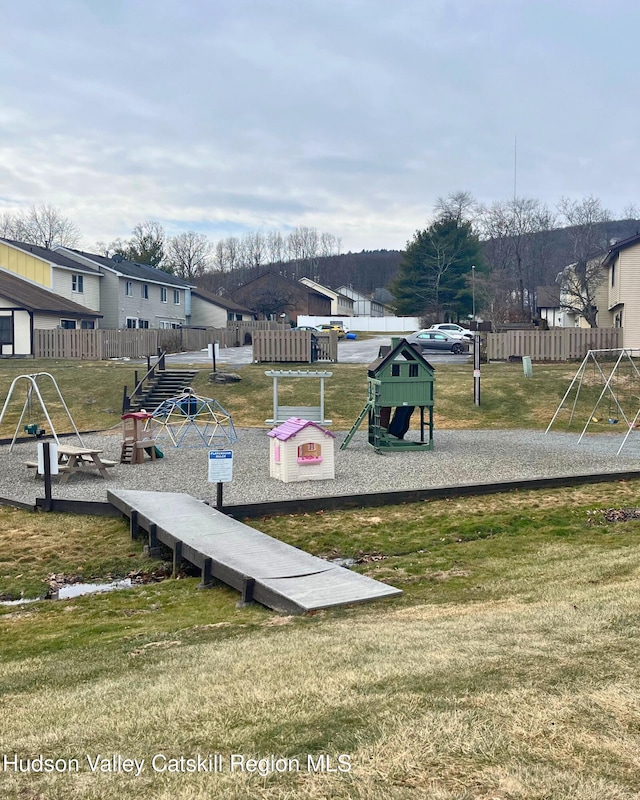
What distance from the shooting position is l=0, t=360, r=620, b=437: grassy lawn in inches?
979

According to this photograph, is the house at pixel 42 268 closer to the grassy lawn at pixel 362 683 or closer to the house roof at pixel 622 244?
the house roof at pixel 622 244

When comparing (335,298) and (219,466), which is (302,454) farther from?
(335,298)

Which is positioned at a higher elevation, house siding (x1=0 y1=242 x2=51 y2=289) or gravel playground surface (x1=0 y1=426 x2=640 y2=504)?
house siding (x1=0 y1=242 x2=51 y2=289)

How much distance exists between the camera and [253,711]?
4.38 metres

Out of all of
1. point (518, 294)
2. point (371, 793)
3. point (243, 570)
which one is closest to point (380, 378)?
point (243, 570)

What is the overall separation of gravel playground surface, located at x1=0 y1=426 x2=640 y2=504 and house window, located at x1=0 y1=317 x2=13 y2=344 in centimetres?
1971

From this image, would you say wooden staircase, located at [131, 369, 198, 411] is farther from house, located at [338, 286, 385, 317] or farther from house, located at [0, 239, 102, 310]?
house, located at [338, 286, 385, 317]

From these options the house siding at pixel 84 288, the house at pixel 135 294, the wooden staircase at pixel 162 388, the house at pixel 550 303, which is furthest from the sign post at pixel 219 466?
the house at pixel 550 303

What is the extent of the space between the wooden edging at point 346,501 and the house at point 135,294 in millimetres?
36468

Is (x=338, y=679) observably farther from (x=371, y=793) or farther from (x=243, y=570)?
(x=243, y=570)

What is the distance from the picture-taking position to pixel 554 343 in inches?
1318

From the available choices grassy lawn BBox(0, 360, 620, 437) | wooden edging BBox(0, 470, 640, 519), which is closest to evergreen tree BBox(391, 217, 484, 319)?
grassy lawn BBox(0, 360, 620, 437)

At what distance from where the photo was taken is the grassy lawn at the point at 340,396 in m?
24.9

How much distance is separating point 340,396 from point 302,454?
1277cm
